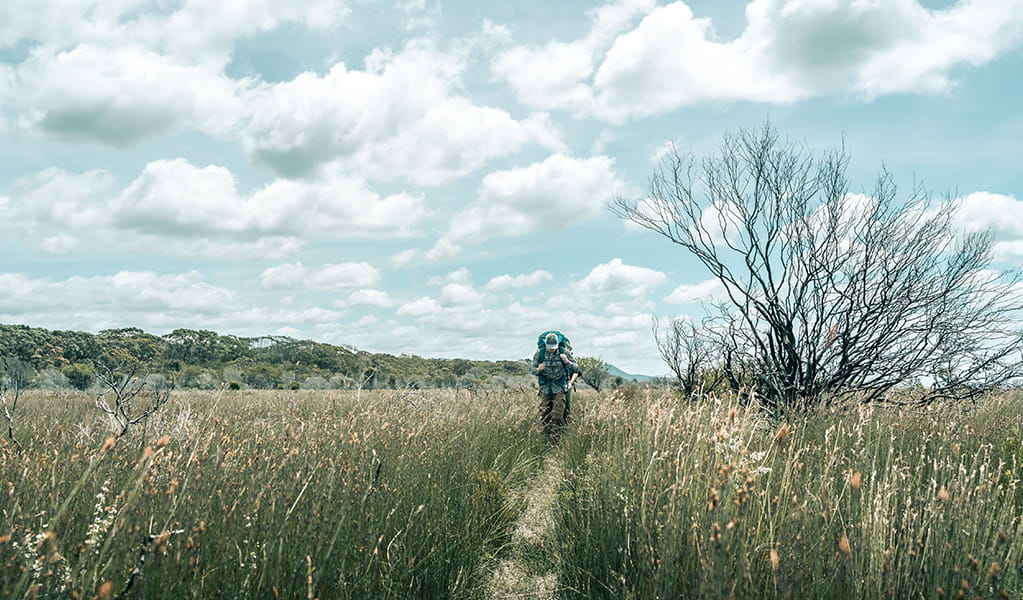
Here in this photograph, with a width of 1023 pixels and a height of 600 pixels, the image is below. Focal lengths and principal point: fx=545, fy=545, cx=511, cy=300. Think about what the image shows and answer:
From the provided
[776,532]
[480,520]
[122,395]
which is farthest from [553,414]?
[776,532]

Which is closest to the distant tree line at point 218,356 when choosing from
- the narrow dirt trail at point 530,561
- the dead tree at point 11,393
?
the dead tree at point 11,393

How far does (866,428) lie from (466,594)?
4.52 m

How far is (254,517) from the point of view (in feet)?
8.62

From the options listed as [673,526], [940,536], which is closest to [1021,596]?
[940,536]

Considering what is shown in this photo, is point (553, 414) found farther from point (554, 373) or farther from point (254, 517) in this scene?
point (254, 517)

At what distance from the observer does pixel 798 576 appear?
1933mm

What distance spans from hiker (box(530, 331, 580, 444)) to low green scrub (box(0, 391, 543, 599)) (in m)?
3.38

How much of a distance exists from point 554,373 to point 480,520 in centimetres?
461

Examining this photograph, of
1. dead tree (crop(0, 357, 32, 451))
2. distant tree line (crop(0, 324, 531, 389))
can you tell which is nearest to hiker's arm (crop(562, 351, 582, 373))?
dead tree (crop(0, 357, 32, 451))

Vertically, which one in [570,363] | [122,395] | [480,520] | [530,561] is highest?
[570,363]

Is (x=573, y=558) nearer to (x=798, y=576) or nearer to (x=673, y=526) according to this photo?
(x=673, y=526)

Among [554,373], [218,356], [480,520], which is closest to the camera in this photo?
[480,520]

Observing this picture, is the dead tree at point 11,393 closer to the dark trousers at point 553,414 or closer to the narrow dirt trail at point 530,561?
the narrow dirt trail at point 530,561

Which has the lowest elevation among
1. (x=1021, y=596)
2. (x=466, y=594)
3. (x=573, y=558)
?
(x=466, y=594)
